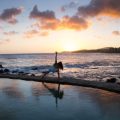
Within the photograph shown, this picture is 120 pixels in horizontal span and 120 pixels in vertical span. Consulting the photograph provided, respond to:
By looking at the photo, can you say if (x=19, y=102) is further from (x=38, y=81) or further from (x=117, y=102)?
(x=38, y=81)

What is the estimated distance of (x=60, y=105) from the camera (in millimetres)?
15469

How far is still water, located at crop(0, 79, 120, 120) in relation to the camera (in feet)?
42.7

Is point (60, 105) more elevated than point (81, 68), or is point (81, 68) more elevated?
point (60, 105)

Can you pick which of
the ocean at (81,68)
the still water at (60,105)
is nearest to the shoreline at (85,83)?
the still water at (60,105)

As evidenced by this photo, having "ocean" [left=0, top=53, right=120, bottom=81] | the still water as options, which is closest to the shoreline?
the still water

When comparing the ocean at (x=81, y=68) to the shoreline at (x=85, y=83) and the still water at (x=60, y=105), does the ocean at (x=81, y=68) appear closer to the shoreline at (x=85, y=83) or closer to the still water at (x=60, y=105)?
the shoreline at (x=85, y=83)

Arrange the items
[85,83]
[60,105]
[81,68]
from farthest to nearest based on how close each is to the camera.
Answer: [81,68]
[85,83]
[60,105]

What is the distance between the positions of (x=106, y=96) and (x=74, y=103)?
3229 mm

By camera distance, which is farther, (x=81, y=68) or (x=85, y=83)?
(x=81, y=68)

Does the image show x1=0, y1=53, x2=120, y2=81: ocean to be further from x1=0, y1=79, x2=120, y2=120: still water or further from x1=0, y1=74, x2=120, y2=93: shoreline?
x1=0, y1=79, x2=120, y2=120: still water

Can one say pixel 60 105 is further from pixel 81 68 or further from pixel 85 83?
pixel 81 68

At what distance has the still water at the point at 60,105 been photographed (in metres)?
13.0

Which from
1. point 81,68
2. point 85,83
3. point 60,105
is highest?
point 85,83

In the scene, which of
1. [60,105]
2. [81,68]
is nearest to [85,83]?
[60,105]
